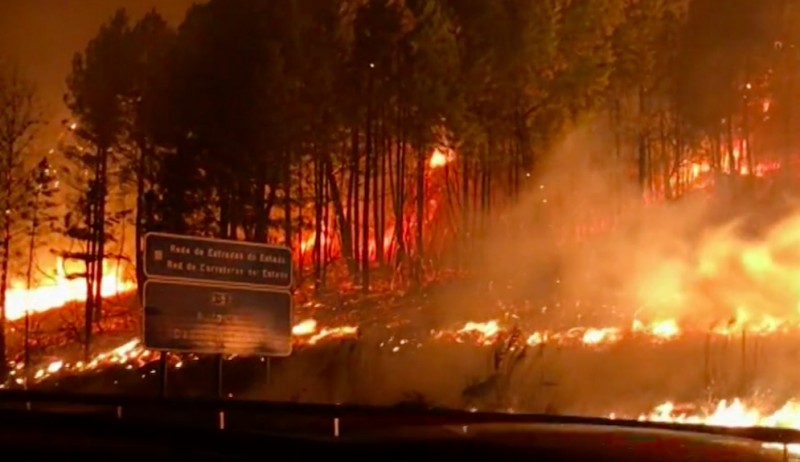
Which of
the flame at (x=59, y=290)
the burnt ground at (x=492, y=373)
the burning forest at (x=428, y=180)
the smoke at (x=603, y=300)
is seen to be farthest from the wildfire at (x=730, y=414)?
the flame at (x=59, y=290)

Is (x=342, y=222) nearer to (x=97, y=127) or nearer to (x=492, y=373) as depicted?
(x=97, y=127)

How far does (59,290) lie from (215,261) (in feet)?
→ 127

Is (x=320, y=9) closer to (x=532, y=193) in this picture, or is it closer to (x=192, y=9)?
(x=192, y=9)

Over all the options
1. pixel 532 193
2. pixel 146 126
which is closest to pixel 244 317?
pixel 532 193

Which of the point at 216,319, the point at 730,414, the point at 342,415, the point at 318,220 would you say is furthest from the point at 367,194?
the point at 342,415

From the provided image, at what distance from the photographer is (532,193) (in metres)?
40.5

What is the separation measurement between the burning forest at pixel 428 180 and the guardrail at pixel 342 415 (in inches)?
536

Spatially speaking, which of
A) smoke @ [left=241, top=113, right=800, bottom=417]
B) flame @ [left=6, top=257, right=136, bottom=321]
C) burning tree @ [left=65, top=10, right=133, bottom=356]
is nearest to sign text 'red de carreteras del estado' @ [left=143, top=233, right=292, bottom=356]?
smoke @ [left=241, top=113, right=800, bottom=417]

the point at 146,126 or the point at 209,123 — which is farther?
the point at 146,126

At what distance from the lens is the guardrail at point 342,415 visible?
1046 cm

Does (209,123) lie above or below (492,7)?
below

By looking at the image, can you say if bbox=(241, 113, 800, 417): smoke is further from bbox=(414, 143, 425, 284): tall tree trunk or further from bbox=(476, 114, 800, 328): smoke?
bbox=(414, 143, 425, 284): tall tree trunk

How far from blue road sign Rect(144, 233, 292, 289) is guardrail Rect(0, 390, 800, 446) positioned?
2437 mm

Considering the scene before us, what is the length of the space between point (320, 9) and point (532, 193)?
9555 millimetres
